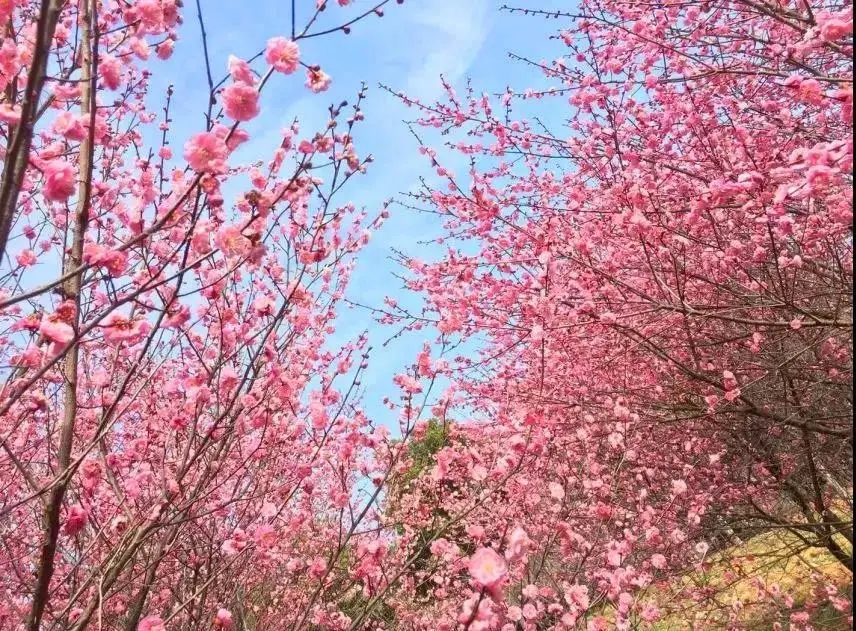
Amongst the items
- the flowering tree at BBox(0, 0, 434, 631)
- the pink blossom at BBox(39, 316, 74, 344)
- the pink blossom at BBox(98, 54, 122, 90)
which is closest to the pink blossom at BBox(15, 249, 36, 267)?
the flowering tree at BBox(0, 0, 434, 631)

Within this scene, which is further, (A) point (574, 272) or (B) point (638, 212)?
(A) point (574, 272)

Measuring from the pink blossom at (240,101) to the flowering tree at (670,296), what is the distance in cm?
213

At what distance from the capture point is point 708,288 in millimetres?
5422

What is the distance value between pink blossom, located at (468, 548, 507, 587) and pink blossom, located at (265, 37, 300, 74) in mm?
1910

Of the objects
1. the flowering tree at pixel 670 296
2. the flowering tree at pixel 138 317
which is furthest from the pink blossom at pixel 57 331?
the flowering tree at pixel 670 296

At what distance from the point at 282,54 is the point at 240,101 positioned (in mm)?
281

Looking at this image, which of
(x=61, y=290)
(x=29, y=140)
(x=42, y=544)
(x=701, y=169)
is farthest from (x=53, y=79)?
(x=701, y=169)

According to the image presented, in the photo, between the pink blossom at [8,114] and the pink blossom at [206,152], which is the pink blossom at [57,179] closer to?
the pink blossom at [8,114]

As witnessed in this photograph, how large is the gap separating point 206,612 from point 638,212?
4941 mm

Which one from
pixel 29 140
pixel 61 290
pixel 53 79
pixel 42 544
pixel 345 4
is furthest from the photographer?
pixel 345 4

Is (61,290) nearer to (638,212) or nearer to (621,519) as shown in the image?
(638,212)

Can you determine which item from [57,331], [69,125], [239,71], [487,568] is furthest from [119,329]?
[487,568]

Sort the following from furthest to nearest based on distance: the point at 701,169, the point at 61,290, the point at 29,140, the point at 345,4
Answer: the point at 701,169
the point at 345,4
the point at 61,290
the point at 29,140

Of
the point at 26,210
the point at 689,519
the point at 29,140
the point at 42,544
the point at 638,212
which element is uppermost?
the point at 26,210
